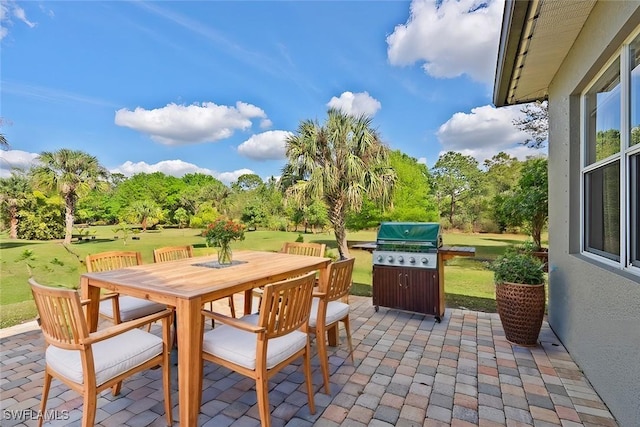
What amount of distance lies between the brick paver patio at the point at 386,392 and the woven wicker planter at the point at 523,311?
0.12m

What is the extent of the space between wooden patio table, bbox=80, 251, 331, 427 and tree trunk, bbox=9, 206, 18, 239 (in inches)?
343

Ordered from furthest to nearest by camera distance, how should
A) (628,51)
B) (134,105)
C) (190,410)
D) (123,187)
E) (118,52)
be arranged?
(123,187) → (134,105) → (118,52) → (628,51) → (190,410)

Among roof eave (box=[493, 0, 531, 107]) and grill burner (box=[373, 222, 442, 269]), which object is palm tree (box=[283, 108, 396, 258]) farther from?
roof eave (box=[493, 0, 531, 107])

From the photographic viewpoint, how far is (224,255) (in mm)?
2834

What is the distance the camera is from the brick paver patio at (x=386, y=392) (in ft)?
5.90

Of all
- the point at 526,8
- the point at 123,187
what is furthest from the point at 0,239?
the point at 123,187

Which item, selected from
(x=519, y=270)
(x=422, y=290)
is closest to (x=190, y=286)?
(x=422, y=290)

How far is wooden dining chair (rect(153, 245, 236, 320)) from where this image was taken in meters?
3.25

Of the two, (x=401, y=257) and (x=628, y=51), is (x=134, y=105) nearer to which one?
(x=401, y=257)

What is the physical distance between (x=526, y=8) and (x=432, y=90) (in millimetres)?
8506

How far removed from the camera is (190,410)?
162 cm

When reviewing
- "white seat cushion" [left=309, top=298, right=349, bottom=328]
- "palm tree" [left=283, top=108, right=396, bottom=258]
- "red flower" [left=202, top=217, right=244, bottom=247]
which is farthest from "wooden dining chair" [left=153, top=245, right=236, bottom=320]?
"palm tree" [left=283, top=108, right=396, bottom=258]

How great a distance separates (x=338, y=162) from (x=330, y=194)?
876mm

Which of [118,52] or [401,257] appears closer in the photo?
[401,257]
